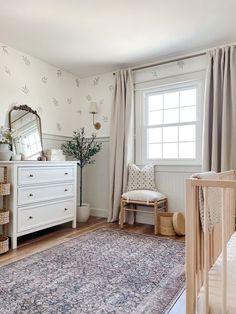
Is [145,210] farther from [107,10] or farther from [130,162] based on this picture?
[107,10]

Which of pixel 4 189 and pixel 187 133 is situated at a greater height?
pixel 187 133

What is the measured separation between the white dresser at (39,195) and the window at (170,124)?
1209 mm

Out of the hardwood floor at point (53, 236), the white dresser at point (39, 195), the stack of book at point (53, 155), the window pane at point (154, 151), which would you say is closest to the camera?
the hardwood floor at point (53, 236)

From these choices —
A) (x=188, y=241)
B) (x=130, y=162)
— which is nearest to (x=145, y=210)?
(x=130, y=162)

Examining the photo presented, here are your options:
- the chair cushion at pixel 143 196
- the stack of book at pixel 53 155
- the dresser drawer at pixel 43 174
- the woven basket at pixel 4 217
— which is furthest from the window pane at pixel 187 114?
the woven basket at pixel 4 217

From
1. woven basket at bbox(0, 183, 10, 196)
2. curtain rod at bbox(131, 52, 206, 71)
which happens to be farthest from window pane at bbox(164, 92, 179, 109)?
woven basket at bbox(0, 183, 10, 196)

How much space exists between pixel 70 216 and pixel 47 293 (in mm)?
1631

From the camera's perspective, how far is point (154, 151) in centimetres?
369

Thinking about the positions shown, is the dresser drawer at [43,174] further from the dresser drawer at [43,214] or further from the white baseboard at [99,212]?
the white baseboard at [99,212]

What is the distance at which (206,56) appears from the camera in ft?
10.3

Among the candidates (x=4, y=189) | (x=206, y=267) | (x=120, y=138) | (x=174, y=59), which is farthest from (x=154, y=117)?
(x=206, y=267)

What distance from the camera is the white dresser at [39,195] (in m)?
2.61

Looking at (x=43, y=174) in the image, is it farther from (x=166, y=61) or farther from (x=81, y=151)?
(x=166, y=61)

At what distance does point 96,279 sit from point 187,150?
216cm
